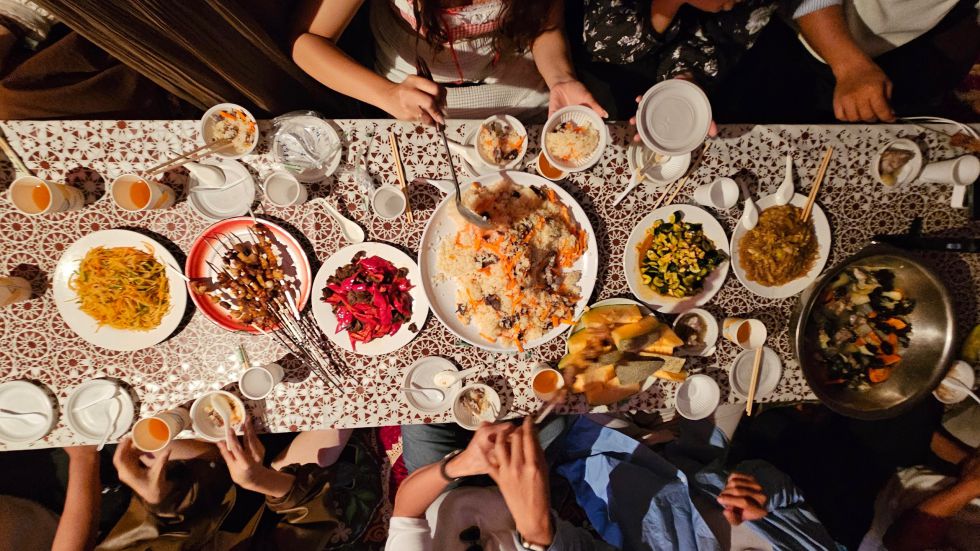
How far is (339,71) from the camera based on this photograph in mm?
1989

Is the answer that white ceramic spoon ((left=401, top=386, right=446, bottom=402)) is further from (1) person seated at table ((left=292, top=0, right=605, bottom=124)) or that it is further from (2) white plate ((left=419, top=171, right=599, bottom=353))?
(1) person seated at table ((left=292, top=0, right=605, bottom=124))

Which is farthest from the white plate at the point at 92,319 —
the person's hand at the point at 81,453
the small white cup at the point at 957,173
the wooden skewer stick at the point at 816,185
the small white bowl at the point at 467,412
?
the small white cup at the point at 957,173

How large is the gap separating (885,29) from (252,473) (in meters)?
4.16

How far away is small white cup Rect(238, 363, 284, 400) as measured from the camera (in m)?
1.87

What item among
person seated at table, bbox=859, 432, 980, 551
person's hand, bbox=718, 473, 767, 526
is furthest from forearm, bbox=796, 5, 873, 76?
person seated at table, bbox=859, 432, 980, 551

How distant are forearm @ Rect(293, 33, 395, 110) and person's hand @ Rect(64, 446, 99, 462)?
2.37m

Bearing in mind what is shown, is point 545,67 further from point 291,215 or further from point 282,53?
point 291,215

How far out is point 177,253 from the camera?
1.92 m

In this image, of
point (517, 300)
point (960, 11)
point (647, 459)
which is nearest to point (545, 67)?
point (517, 300)

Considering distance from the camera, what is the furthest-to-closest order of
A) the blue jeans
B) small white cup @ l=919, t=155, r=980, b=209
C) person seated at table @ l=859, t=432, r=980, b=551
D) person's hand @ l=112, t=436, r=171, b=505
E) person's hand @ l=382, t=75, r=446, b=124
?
the blue jeans → person seated at table @ l=859, t=432, r=980, b=551 → person's hand @ l=112, t=436, r=171, b=505 → small white cup @ l=919, t=155, r=980, b=209 → person's hand @ l=382, t=75, r=446, b=124

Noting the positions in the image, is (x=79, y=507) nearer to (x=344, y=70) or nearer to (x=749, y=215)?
(x=344, y=70)

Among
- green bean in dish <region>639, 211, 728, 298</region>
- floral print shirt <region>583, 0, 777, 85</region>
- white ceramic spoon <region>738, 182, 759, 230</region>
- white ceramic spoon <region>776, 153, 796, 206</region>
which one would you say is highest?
floral print shirt <region>583, 0, 777, 85</region>

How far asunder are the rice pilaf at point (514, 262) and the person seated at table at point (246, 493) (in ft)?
3.90

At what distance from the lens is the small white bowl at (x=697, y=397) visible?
1992 mm
